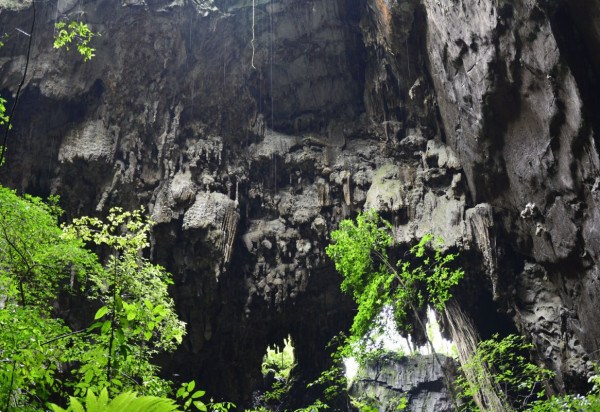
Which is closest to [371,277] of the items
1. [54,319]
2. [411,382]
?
[54,319]

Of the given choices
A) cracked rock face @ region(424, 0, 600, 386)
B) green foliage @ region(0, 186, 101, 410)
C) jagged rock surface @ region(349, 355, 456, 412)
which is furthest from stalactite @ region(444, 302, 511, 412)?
green foliage @ region(0, 186, 101, 410)

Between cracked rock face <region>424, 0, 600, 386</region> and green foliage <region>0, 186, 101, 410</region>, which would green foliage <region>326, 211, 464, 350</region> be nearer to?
cracked rock face <region>424, 0, 600, 386</region>

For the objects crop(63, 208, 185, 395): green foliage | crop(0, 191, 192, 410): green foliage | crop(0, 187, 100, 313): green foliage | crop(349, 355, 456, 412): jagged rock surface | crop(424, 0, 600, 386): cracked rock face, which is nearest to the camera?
crop(63, 208, 185, 395): green foliage

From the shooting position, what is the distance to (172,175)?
12141 mm

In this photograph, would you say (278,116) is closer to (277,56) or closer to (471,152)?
(277,56)

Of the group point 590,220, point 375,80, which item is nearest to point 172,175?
point 375,80

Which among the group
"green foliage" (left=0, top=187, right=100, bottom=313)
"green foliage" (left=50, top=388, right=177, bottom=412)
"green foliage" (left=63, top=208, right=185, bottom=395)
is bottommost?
"green foliage" (left=50, top=388, right=177, bottom=412)

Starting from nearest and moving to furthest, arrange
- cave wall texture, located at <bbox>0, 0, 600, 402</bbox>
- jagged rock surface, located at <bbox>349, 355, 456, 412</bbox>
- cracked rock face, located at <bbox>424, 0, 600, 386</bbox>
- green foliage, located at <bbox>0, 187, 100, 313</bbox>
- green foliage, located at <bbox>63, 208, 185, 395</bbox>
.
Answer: green foliage, located at <bbox>63, 208, 185, 395</bbox>, green foliage, located at <bbox>0, 187, 100, 313</bbox>, cracked rock face, located at <bbox>424, 0, 600, 386</bbox>, cave wall texture, located at <bbox>0, 0, 600, 402</bbox>, jagged rock surface, located at <bbox>349, 355, 456, 412</bbox>

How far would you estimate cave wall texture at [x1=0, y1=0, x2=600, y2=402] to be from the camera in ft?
28.3

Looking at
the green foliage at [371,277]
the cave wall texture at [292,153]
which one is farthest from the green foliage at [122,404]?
the cave wall texture at [292,153]

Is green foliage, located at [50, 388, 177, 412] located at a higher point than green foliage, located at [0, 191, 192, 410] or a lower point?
lower

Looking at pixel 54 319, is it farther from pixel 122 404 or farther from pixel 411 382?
pixel 411 382

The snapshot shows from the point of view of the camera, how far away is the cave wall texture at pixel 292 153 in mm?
8617

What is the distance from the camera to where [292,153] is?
13.1m
